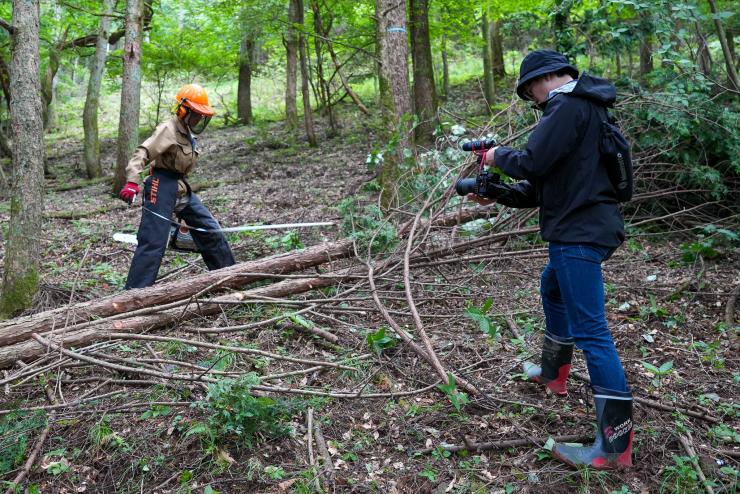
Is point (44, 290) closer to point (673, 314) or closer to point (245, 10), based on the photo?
point (673, 314)

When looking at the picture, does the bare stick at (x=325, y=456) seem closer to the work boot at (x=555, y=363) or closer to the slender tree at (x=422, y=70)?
the work boot at (x=555, y=363)

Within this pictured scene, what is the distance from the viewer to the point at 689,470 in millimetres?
3029

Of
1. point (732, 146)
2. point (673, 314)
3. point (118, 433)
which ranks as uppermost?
point (732, 146)

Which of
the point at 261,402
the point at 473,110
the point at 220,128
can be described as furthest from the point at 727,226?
the point at 220,128

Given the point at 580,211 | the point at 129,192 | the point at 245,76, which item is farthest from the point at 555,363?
the point at 245,76

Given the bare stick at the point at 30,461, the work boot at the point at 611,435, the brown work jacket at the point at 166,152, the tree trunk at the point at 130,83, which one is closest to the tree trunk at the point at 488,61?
the tree trunk at the point at 130,83

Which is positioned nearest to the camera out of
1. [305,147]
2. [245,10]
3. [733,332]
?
[733,332]

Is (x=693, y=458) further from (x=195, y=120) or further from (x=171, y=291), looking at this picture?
(x=195, y=120)

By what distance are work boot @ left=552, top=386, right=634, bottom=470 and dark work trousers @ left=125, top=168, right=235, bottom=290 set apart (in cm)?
404

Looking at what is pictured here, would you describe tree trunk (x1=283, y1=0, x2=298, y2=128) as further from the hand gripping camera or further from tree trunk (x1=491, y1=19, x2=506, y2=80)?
the hand gripping camera

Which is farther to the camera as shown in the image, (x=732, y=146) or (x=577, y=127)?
(x=732, y=146)

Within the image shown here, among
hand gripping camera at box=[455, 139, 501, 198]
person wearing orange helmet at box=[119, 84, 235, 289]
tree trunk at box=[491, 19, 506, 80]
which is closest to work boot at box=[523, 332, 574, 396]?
hand gripping camera at box=[455, 139, 501, 198]

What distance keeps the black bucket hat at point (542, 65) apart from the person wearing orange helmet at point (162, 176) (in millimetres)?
3438

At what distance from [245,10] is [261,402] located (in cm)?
1085
